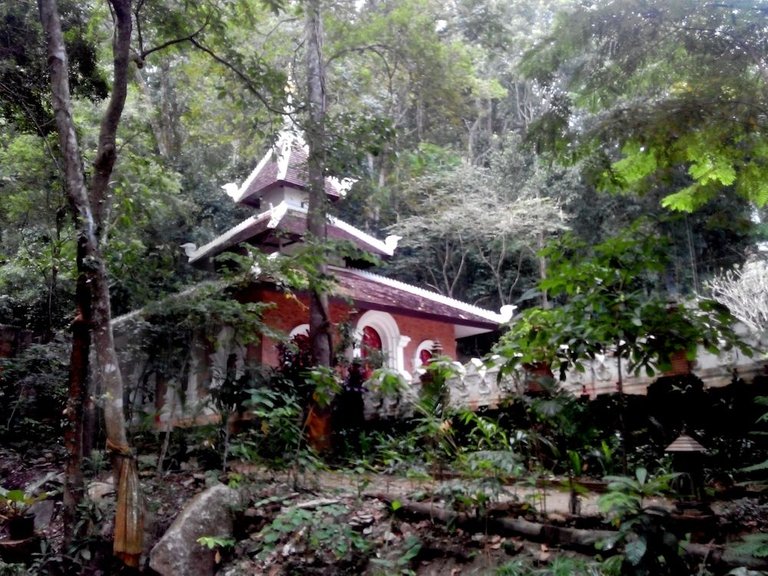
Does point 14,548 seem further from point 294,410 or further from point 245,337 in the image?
point 245,337

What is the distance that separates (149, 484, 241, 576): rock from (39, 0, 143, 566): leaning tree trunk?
0.24 m

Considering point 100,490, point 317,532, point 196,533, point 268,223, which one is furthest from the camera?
point 268,223

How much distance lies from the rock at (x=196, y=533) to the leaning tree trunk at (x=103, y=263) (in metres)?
0.24

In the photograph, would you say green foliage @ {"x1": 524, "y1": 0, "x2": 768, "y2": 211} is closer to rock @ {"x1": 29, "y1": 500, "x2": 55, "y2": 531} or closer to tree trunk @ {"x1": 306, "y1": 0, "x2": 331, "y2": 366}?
tree trunk @ {"x1": 306, "y1": 0, "x2": 331, "y2": 366}

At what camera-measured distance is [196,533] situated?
568 centimetres

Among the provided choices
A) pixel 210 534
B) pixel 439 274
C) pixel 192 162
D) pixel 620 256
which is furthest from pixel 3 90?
pixel 439 274

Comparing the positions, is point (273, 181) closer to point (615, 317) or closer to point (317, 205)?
point (317, 205)

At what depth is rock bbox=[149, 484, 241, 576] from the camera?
5.41 meters

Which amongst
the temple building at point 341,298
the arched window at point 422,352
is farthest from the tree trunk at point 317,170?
the arched window at point 422,352

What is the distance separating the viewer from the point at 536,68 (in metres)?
5.91

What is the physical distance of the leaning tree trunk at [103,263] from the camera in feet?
17.6

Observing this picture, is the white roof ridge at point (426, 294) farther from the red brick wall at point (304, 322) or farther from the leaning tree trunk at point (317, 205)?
the leaning tree trunk at point (317, 205)

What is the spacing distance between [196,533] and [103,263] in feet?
8.78

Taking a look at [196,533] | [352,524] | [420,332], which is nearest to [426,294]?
[420,332]
